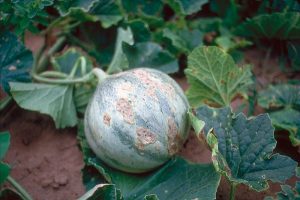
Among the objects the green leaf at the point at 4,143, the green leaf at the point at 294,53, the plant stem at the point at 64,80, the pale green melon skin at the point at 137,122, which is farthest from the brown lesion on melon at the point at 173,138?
the green leaf at the point at 294,53

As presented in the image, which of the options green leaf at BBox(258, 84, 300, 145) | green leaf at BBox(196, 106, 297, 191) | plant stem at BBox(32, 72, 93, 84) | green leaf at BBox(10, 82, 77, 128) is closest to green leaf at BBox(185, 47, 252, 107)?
green leaf at BBox(258, 84, 300, 145)

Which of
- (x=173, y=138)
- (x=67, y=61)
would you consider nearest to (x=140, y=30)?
(x=67, y=61)

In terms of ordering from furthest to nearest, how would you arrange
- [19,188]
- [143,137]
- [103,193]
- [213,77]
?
[213,77]
[19,188]
[143,137]
[103,193]

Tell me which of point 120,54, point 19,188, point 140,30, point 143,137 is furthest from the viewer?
point 140,30

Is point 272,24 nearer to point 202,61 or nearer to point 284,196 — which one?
point 202,61

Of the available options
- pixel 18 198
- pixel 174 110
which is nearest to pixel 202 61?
pixel 174 110

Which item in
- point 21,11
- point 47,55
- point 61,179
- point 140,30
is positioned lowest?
point 61,179

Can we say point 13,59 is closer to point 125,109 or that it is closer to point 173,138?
point 125,109
